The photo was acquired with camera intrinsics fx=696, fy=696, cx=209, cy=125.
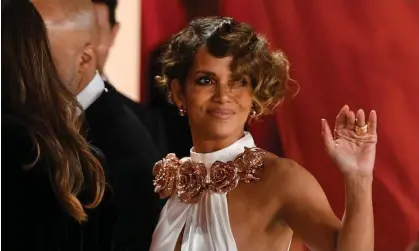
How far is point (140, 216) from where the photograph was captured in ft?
4.57

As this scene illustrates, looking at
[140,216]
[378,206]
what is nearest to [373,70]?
[378,206]

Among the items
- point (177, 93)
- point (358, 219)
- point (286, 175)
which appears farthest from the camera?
point (177, 93)

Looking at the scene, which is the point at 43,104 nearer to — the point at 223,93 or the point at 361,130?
the point at 223,93

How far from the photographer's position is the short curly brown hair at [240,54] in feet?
4.17

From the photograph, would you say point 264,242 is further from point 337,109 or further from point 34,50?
point 34,50

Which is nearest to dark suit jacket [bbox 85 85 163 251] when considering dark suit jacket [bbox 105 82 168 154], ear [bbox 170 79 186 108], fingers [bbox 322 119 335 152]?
dark suit jacket [bbox 105 82 168 154]

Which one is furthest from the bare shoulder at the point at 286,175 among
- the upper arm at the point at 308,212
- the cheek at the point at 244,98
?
the cheek at the point at 244,98

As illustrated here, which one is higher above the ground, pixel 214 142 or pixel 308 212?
pixel 214 142

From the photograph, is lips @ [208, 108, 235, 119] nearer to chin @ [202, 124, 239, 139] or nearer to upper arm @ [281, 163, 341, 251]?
chin @ [202, 124, 239, 139]

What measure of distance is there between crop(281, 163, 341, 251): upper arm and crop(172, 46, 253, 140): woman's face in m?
0.15

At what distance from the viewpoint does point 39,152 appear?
141 cm

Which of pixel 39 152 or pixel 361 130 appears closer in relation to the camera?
pixel 361 130

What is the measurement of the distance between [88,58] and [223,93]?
0.32 meters

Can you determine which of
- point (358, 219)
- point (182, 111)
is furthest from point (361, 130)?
point (182, 111)
